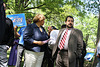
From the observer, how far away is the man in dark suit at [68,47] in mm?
4337

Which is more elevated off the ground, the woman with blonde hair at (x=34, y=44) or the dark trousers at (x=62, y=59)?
the woman with blonde hair at (x=34, y=44)

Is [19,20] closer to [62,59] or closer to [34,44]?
[34,44]

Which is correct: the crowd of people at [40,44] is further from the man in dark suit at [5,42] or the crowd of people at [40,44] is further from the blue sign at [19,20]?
the blue sign at [19,20]

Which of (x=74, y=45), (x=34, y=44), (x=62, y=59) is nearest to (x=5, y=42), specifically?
(x=34, y=44)

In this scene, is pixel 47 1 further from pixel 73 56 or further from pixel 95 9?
pixel 73 56

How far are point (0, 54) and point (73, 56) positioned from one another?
175cm

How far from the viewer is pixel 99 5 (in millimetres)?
9891

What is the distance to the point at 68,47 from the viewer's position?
432 cm

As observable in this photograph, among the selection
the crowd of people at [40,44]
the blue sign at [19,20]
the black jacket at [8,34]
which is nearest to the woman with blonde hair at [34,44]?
the crowd of people at [40,44]

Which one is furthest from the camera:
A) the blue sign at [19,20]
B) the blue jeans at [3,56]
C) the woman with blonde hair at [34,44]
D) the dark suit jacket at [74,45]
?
Result: the blue sign at [19,20]

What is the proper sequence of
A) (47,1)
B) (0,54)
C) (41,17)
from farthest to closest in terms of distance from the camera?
(47,1) < (41,17) < (0,54)

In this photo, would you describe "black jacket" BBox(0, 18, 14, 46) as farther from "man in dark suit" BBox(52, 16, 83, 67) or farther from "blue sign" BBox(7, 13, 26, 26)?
"blue sign" BBox(7, 13, 26, 26)

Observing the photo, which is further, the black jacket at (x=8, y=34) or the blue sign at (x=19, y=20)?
the blue sign at (x=19, y=20)

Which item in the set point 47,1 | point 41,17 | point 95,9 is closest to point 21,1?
point 47,1
